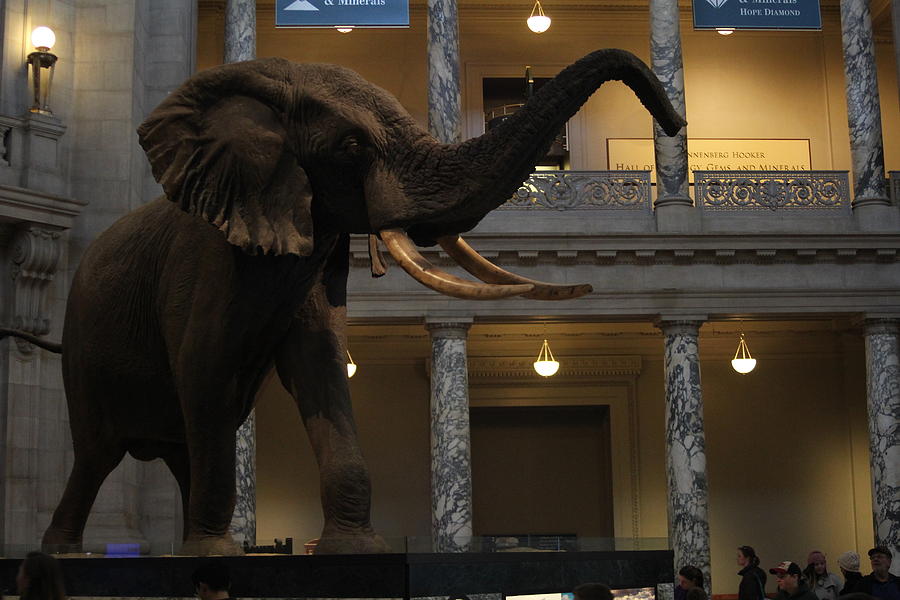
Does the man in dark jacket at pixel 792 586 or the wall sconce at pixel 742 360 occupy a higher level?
the wall sconce at pixel 742 360

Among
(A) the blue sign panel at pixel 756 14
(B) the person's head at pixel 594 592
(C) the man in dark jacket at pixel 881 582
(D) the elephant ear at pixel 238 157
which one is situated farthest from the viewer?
(A) the blue sign panel at pixel 756 14

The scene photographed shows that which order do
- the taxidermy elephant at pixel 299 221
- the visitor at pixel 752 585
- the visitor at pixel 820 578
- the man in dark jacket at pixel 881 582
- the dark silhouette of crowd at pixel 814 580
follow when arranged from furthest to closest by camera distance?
the visitor at pixel 820 578 → the visitor at pixel 752 585 → the man in dark jacket at pixel 881 582 → the dark silhouette of crowd at pixel 814 580 → the taxidermy elephant at pixel 299 221

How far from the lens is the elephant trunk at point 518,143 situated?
3959mm

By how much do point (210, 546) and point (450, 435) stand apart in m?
11.4

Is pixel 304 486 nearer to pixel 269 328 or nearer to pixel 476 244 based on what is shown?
pixel 476 244

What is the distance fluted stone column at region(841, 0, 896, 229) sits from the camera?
16453mm

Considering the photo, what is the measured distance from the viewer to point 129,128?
14250 millimetres

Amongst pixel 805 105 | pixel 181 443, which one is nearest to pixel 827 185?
pixel 805 105

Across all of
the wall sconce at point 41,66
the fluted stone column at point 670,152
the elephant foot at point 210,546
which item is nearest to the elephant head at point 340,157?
the elephant foot at point 210,546

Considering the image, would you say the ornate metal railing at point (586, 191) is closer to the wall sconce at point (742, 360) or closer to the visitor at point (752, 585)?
the wall sconce at point (742, 360)

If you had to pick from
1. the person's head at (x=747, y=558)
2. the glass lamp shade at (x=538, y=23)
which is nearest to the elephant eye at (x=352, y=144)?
the person's head at (x=747, y=558)

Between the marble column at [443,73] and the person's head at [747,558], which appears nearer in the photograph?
the person's head at [747,558]

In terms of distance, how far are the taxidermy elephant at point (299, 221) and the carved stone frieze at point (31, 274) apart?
888 centimetres

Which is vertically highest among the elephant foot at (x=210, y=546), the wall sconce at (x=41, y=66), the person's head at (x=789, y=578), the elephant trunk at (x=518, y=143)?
the wall sconce at (x=41, y=66)
